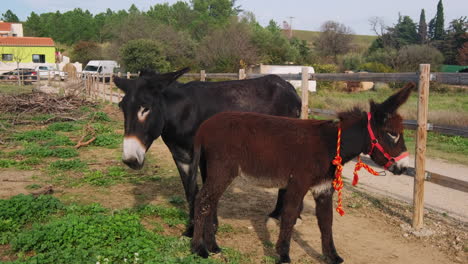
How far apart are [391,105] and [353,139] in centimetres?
47

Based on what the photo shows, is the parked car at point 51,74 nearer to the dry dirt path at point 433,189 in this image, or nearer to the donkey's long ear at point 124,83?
the dry dirt path at point 433,189

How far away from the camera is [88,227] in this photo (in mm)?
4148

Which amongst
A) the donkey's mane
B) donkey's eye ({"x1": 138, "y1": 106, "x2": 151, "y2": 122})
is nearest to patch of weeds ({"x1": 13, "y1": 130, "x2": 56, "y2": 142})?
donkey's eye ({"x1": 138, "y1": 106, "x2": 151, "y2": 122})

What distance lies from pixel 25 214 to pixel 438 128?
5426 millimetres

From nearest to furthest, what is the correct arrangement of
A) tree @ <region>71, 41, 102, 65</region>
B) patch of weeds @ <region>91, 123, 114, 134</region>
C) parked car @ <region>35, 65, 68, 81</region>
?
patch of weeds @ <region>91, 123, 114, 134</region>
parked car @ <region>35, 65, 68, 81</region>
tree @ <region>71, 41, 102, 65</region>

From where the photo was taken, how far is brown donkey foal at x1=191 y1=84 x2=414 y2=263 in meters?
3.73

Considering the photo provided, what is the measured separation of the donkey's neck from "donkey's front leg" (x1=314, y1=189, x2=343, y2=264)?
45 cm

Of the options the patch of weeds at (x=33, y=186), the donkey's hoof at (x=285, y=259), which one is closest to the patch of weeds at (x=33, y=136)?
the patch of weeds at (x=33, y=186)

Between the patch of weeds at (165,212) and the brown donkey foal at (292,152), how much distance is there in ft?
3.78

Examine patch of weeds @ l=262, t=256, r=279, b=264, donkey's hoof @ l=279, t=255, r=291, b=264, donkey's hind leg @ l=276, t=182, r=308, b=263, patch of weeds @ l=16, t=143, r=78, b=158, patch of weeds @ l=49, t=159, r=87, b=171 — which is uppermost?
donkey's hind leg @ l=276, t=182, r=308, b=263

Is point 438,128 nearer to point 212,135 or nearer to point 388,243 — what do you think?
point 388,243

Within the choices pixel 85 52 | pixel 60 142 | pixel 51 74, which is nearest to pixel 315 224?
pixel 60 142

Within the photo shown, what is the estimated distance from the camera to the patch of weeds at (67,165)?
7750 millimetres

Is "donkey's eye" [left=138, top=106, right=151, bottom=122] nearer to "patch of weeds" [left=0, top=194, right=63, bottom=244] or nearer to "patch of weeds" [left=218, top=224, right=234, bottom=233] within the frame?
"patch of weeds" [left=218, top=224, right=234, bottom=233]
